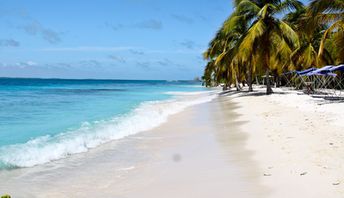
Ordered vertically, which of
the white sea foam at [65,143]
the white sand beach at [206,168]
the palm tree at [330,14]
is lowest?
the white sea foam at [65,143]

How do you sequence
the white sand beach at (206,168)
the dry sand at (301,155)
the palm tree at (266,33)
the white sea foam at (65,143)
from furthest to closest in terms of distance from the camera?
the palm tree at (266,33)
the white sea foam at (65,143)
the white sand beach at (206,168)
the dry sand at (301,155)

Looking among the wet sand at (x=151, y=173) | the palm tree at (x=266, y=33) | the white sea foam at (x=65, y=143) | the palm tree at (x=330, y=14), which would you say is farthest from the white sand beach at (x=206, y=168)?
the palm tree at (x=266, y=33)

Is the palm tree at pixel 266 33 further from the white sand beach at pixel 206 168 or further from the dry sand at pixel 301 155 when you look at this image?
the white sand beach at pixel 206 168

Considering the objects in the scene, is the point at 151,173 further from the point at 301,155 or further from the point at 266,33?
the point at 266,33

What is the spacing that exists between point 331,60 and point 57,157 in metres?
29.9

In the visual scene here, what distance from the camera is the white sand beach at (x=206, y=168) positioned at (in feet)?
17.4

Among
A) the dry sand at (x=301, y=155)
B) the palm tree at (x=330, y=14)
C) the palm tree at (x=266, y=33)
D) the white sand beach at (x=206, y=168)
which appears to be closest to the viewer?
the dry sand at (x=301, y=155)

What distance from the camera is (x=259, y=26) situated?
2488 cm

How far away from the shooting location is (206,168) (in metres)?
6.73

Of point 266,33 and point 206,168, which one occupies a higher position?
point 266,33

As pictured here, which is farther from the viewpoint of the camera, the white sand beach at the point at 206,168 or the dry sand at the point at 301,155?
the white sand beach at the point at 206,168

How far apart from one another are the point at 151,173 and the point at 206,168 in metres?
0.95

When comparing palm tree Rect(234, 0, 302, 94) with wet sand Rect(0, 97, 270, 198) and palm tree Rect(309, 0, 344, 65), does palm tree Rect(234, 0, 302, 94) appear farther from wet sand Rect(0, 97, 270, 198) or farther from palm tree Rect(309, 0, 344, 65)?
wet sand Rect(0, 97, 270, 198)

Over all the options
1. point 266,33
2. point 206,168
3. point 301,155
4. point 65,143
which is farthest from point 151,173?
point 266,33
